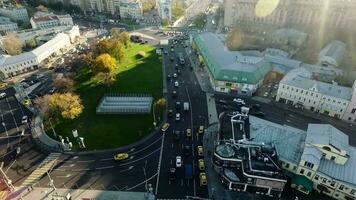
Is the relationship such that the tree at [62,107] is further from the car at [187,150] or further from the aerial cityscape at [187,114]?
the car at [187,150]

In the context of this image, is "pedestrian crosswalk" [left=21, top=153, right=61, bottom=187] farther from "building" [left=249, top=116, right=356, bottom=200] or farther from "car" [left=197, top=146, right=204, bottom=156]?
"building" [left=249, top=116, right=356, bottom=200]

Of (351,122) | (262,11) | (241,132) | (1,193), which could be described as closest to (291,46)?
(262,11)

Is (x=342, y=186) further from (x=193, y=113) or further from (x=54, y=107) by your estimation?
(x=54, y=107)

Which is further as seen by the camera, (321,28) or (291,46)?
(321,28)

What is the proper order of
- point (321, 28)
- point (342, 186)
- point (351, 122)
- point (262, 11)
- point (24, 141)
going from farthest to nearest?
point (262, 11)
point (321, 28)
point (351, 122)
point (24, 141)
point (342, 186)

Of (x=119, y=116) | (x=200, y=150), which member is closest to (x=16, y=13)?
(x=119, y=116)

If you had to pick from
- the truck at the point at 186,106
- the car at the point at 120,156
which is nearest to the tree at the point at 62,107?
the car at the point at 120,156
